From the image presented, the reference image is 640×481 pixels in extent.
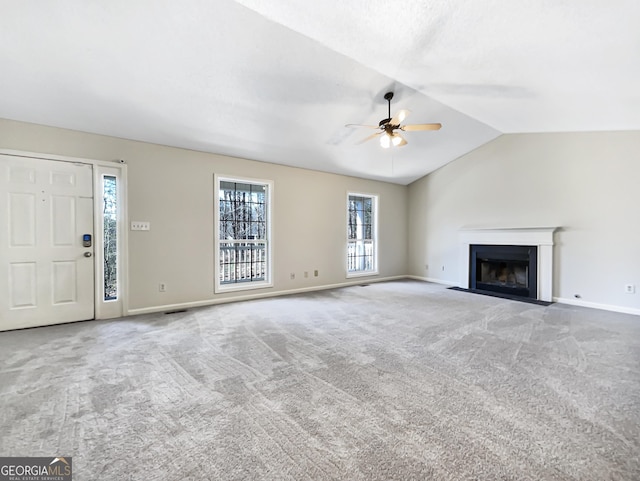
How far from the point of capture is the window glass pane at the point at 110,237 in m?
3.97

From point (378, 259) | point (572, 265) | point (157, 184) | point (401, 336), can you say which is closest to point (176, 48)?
point (157, 184)

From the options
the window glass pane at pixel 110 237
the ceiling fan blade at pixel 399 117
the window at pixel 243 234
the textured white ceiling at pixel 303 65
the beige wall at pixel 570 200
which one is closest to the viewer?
the textured white ceiling at pixel 303 65

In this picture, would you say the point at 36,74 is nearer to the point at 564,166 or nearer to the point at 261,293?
the point at 261,293

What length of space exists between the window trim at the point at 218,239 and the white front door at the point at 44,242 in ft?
5.32

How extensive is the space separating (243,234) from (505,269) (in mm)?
5246

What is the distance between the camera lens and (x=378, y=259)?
23.2ft

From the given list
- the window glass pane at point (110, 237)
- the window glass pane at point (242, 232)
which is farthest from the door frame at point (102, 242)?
the window glass pane at point (242, 232)

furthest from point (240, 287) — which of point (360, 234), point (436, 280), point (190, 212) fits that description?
point (436, 280)

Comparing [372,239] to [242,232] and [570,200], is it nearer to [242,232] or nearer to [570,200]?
[242,232]

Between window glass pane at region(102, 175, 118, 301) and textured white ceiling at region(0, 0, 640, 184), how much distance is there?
0.76 metres

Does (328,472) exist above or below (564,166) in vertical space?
below

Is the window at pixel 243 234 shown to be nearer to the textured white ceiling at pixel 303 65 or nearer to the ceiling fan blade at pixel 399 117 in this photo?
the textured white ceiling at pixel 303 65

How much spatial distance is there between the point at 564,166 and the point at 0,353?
7862mm

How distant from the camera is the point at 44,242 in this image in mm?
3602
